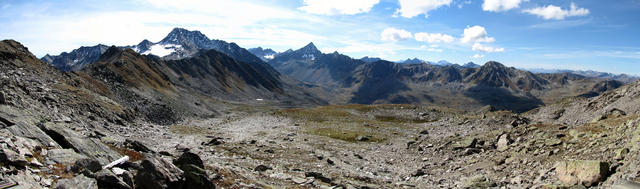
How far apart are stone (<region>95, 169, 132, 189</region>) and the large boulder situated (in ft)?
1.81

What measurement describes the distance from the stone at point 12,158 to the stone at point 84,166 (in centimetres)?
171

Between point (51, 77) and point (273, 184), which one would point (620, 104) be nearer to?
point (273, 184)

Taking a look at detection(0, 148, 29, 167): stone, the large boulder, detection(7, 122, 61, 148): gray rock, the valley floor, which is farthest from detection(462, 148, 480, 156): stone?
detection(0, 148, 29, 167): stone

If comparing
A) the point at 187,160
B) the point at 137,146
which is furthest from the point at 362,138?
the point at 187,160

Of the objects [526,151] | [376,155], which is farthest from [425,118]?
[526,151]

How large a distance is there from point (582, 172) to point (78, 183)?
25.4 meters

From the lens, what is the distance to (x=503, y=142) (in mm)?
34312

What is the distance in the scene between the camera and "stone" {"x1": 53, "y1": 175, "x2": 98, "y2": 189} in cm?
1127

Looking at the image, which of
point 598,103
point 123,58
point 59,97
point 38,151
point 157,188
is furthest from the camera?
point 123,58

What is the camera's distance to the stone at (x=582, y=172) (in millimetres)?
18000

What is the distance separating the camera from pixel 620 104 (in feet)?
152

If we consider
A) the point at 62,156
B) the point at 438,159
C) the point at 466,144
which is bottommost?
the point at 438,159

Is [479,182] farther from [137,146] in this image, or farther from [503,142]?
[137,146]

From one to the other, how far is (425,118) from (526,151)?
6481cm
